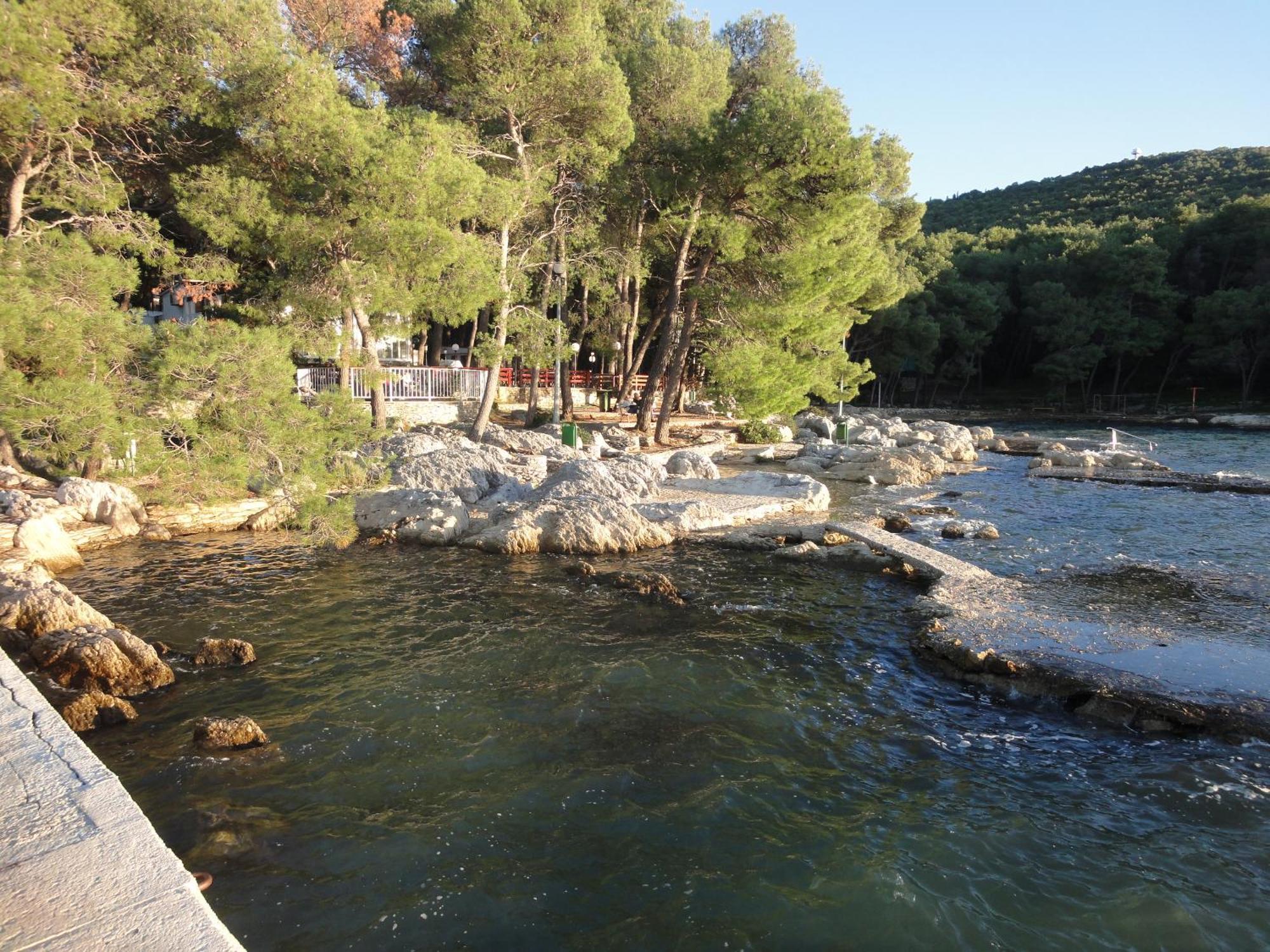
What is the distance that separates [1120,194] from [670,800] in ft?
270

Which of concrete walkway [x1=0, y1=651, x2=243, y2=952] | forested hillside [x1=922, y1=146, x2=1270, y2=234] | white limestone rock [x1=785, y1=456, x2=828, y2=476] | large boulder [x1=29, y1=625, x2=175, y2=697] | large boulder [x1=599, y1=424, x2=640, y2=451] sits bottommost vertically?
large boulder [x1=29, y1=625, x2=175, y2=697]

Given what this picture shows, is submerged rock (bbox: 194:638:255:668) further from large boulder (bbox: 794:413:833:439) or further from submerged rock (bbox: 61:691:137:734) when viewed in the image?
large boulder (bbox: 794:413:833:439)

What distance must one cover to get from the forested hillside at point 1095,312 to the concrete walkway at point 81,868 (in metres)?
51.0

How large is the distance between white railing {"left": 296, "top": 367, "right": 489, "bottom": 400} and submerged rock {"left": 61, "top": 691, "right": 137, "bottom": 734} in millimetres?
15153

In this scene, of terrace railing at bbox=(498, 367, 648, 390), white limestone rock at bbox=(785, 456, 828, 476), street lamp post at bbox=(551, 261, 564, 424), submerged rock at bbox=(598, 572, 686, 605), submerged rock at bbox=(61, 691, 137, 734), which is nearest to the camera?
submerged rock at bbox=(61, 691, 137, 734)

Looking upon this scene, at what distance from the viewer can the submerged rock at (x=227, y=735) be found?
19.5 feet

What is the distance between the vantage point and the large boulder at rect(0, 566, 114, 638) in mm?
7691

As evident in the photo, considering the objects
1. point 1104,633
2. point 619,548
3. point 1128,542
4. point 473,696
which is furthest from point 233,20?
point 1128,542

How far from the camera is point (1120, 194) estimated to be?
69.8 metres

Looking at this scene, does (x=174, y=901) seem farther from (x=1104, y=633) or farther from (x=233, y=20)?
(x=233, y=20)

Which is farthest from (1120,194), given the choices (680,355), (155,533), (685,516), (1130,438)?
(155,533)

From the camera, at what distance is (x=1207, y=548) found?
12.9 metres

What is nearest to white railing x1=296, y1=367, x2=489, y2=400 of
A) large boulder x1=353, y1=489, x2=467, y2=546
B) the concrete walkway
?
large boulder x1=353, y1=489, x2=467, y2=546

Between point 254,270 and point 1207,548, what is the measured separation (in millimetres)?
19152
